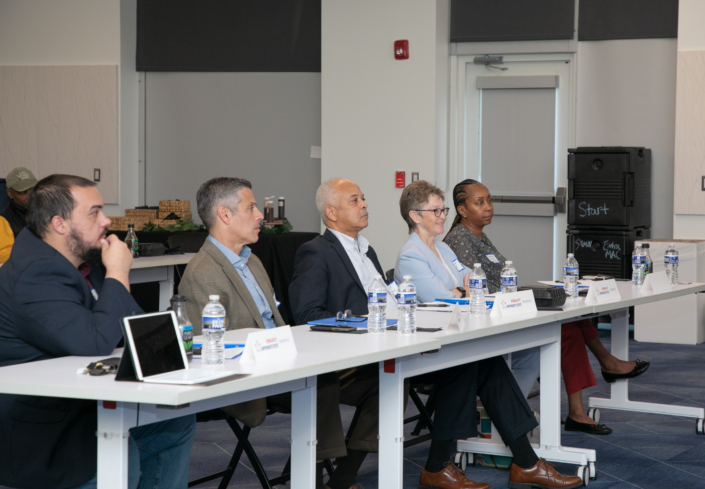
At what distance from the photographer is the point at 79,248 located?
244cm

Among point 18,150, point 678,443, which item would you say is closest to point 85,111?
point 18,150

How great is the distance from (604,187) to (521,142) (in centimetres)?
118

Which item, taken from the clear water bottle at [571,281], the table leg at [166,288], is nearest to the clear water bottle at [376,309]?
the clear water bottle at [571,281]

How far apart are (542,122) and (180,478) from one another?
6122 millimetres

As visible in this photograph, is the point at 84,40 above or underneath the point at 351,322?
above

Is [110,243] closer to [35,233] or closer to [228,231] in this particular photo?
[35,233]

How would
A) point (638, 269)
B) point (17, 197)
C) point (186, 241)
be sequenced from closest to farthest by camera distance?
point (638, 269), point (17, 197), point (186, 241)

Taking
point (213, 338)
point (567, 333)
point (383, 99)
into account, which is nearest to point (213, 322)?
point (213, 338)

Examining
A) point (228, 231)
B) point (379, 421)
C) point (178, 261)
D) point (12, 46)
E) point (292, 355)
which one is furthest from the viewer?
point (12, 46)

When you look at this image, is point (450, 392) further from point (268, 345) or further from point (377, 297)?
point (268, 345)

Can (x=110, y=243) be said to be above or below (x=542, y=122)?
below

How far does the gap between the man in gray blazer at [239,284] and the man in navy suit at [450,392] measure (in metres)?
0.24

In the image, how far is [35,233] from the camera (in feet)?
7.91

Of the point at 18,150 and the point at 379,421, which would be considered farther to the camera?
the point at 18,150
